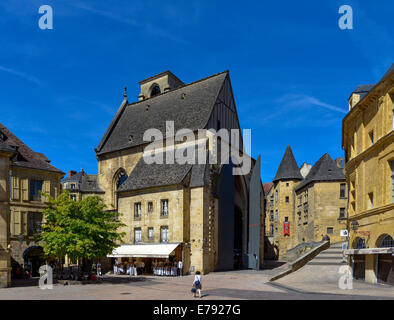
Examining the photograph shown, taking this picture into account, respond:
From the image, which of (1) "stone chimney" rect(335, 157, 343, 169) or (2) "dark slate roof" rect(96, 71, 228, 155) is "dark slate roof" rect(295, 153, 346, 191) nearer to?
(1) "stone chimney" rect(335, 157, 343, 169)

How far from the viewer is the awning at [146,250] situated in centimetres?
2899

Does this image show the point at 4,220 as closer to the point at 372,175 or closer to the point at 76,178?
the point at 372,175

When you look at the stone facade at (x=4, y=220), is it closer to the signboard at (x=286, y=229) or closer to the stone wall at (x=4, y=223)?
the stone wall at (x=4, y=223)

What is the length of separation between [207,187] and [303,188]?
22.1 m

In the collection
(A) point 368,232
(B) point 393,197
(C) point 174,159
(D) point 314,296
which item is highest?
(C) point 174,159

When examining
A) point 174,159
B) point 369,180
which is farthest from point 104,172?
point 369,180

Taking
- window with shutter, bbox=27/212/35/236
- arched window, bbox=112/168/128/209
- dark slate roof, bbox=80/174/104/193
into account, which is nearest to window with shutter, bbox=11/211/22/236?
window with shutter, bbox=27/212/35/236

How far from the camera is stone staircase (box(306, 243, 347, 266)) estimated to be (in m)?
27.6

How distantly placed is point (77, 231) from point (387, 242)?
16.8 m

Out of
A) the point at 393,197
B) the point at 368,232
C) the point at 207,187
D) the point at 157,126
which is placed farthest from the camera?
the point at 157,126

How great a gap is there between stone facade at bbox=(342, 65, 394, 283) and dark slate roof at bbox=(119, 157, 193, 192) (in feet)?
40.9
